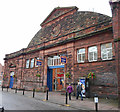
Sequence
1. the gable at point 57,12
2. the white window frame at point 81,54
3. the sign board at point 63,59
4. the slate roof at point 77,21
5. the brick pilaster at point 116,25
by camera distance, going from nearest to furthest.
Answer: the brick pilaster at point 116,25 → the white window frame at point 81,54 → the sign board at point 63,59 → the slate roof at point 77,21 → the gable at point 57,12

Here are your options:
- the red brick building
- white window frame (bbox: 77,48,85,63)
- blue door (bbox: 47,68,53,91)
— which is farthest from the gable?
blue door (bbox: 47,68,53,91)

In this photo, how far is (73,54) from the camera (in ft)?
45.6

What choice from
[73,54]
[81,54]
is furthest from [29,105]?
[81,54]

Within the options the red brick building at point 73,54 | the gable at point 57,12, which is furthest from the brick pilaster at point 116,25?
the gable at point 57,12

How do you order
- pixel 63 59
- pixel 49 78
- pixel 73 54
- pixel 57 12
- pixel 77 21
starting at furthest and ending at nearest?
pixel 57 12
pixel 49 78
pixel 77 21
pixel 73 54
pixel 63 59

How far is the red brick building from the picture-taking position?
35.3ft

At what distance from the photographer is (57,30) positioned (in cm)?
1812

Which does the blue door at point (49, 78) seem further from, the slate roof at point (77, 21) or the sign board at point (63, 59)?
the slate roof at point (77, 21)

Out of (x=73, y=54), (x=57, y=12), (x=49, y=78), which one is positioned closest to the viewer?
(x=73, y=54)

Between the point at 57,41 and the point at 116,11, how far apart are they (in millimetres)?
8388

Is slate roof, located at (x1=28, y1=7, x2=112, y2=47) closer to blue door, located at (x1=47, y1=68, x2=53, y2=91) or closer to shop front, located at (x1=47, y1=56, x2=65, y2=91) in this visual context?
shop front, located at (x1=47, y1=56, x2=65, y2=91)

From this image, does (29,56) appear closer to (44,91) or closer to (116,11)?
(44,91)

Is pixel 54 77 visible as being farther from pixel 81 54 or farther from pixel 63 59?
A: pixel 81 54

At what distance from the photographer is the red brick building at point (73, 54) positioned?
10.7 meters
